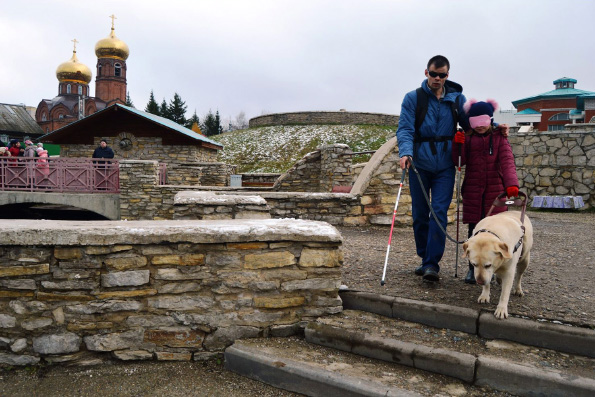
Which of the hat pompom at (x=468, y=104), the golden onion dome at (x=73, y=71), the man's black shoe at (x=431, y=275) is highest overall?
the golden onion dome at (x=73, y=71)

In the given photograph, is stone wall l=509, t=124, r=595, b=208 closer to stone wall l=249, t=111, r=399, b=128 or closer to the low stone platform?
the low stone platform

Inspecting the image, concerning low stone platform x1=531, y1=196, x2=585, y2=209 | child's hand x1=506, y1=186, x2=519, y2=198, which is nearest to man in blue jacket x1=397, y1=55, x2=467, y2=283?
child's hand x1=506, y1=186, x2=519, y2=198

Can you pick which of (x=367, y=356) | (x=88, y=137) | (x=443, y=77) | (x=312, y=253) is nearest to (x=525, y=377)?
(x=367, y=356)

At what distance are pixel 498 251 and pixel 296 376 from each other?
155 centimetres

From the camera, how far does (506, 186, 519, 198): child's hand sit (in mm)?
3326

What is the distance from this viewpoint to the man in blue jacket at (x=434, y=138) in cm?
362

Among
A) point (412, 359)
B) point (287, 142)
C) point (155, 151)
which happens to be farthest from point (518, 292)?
point (287, 142)

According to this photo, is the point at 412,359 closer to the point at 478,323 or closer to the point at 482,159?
the point at 478,323

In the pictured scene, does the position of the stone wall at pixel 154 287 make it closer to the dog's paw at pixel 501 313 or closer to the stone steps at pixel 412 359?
the stone steps at pixel 412 359

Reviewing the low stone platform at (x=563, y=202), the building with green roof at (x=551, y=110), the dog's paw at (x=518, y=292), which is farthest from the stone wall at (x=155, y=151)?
the building with green roof at (x=551, y=110)

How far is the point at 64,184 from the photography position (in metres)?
14.9

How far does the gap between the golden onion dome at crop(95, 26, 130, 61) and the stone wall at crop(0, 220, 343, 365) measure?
4909cm

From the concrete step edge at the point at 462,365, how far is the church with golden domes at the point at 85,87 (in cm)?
4946

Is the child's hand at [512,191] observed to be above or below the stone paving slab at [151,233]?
above
